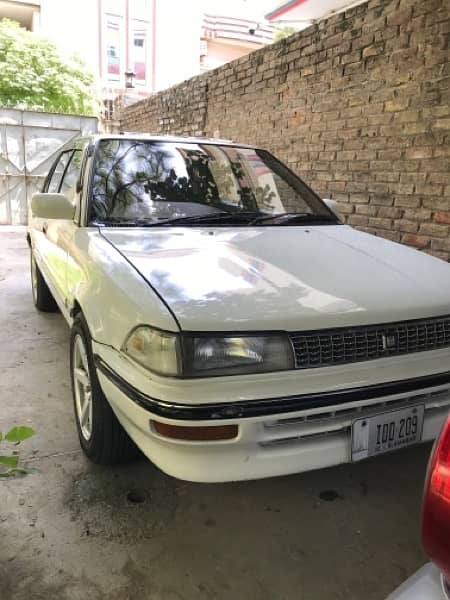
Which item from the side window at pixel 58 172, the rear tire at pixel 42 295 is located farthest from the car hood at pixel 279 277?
the rear tire at pixel 42 295

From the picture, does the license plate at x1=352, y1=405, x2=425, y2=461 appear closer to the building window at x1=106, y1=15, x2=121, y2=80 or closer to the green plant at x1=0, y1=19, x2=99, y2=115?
the green plant at x1=0, y1=19, x2=99, y2=115

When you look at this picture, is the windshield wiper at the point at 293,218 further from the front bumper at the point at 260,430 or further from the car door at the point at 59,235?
the front bumper at the point at 260,430

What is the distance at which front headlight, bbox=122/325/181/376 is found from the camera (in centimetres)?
172

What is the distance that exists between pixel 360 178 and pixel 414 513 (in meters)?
3.70

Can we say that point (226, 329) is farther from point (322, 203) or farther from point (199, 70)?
point (199, 70)

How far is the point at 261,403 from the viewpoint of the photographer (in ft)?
5.67

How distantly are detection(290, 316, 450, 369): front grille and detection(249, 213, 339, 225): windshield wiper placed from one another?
49.6 inches

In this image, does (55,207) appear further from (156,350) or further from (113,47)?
(113,47)

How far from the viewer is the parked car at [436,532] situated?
99 cm

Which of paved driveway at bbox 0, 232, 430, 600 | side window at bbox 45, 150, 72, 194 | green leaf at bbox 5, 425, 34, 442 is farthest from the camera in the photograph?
side window at bbox 45, 150, 72, 194

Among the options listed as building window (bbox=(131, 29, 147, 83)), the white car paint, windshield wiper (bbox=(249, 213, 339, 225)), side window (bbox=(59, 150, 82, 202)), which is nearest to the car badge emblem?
the white car paint

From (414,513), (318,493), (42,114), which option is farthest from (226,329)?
(42,114)

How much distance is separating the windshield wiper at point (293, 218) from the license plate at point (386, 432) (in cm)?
146

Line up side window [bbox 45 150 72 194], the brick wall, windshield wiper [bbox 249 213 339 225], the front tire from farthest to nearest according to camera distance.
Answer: the brick wall
side window [bbox 45 150 72 194]
windshield wiper [bbox 249 213 339 225]
the front tire
